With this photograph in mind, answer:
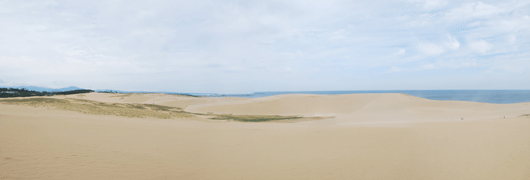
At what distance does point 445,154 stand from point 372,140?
2450mm

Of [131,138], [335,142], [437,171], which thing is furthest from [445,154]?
[131,138]

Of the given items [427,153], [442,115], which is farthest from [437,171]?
[442,115]

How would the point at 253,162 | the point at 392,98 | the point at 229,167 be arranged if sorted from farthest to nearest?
the point at 392,98 < the point at 253,162 < the point at 229,167

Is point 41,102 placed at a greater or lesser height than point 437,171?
greater

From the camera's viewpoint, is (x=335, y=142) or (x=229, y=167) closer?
(x=229, y=167)

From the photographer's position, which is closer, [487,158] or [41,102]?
[487,158]

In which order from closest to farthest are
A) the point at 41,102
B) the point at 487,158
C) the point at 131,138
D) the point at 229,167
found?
the point at 229,167 < the point at 487,158 < the point at 131,138 < the point at 41,102

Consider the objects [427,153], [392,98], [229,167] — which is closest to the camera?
[229,167]

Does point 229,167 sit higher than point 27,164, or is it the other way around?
point 27,164

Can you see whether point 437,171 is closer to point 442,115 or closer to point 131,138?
point 131,138

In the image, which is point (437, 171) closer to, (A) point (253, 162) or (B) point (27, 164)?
(A) point (253, 162)

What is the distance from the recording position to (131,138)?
9156 millimetres

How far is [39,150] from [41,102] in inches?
631

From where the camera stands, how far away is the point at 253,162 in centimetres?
727
